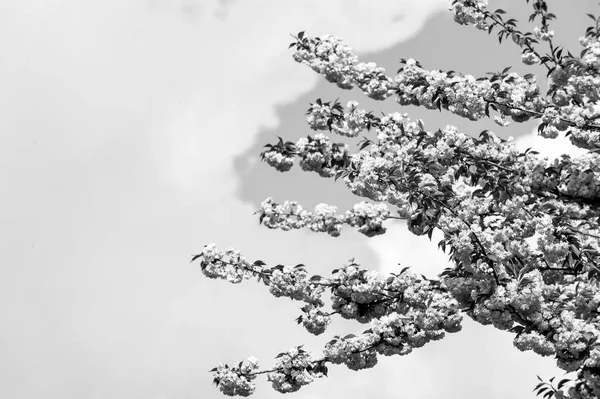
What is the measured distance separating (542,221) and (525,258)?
108 cm

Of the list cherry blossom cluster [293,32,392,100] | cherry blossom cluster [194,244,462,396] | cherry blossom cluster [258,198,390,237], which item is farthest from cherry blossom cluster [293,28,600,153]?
cherry blossom cluster [194,244,462,396]

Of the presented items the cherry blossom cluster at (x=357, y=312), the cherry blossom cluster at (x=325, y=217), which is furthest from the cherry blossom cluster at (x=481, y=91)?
the cherry blossom cluster at (x=357, y=312)

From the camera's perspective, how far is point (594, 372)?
9242 millimetres

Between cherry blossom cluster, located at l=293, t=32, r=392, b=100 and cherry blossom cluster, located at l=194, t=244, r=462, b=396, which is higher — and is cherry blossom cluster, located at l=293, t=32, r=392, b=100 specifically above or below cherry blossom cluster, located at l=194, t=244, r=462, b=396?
above

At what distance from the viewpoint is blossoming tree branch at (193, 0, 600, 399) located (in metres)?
8.90

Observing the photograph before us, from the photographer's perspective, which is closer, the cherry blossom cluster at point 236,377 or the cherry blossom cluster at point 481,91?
the cherry blossom cluster at point 481,91

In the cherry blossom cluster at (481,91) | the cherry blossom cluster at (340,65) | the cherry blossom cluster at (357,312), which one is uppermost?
the cherry blossom cluster at (340,65)

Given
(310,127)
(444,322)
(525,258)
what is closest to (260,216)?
(310,127)

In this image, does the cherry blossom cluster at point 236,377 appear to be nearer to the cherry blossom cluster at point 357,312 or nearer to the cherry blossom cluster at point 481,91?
the cherry blossom cluster at point 357,312

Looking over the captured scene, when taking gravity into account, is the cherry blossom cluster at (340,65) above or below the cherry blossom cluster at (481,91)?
above

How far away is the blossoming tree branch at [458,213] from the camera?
8898 mm

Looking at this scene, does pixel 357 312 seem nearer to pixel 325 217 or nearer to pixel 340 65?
pixel 325 217

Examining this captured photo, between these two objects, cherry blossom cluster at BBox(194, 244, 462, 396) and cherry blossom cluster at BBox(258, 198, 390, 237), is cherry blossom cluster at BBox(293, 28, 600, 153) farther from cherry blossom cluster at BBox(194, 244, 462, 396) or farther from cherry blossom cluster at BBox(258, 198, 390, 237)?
cherry blossom cluster at BBox(194, 244, 462, 396)

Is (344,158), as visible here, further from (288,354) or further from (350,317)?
(288,354)
